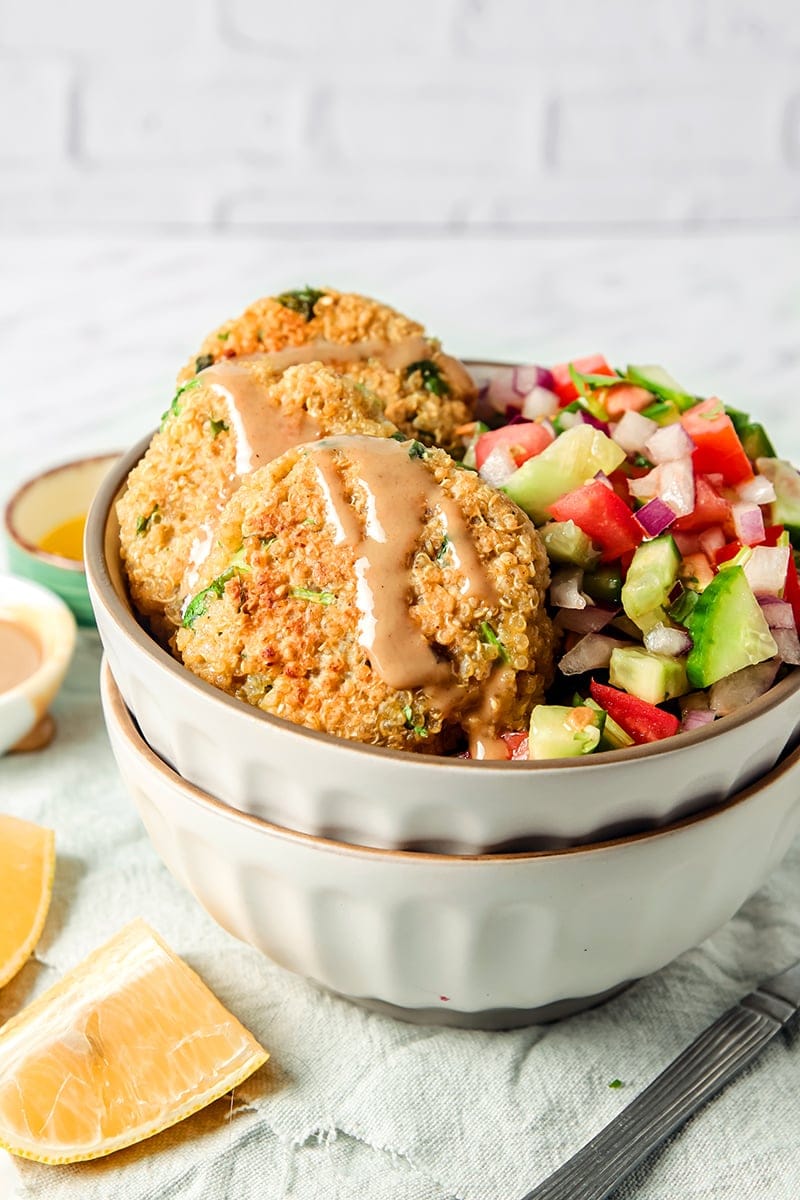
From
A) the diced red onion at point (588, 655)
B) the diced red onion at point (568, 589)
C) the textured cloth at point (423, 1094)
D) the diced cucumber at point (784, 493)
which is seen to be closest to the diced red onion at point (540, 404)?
the diced cucumber at point (784, 493)

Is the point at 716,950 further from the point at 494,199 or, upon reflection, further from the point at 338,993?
the point at 494,199

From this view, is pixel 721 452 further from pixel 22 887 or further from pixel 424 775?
pixel 22 887

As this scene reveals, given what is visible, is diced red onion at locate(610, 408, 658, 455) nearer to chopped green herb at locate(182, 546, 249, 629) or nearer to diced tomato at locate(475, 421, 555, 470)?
diced tomato at locate(475, 421, 555, 470)

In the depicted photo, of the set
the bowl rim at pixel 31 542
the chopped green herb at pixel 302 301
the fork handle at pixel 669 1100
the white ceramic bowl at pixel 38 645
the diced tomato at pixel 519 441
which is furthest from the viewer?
the bowl rim at pixel 31 542

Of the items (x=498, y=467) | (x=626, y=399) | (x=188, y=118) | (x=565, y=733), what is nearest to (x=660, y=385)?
(x=626, y=399)

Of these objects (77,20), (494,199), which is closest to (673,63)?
(494,199)

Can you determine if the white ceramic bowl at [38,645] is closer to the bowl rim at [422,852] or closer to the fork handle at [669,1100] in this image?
the bowl rim at [422,852]
